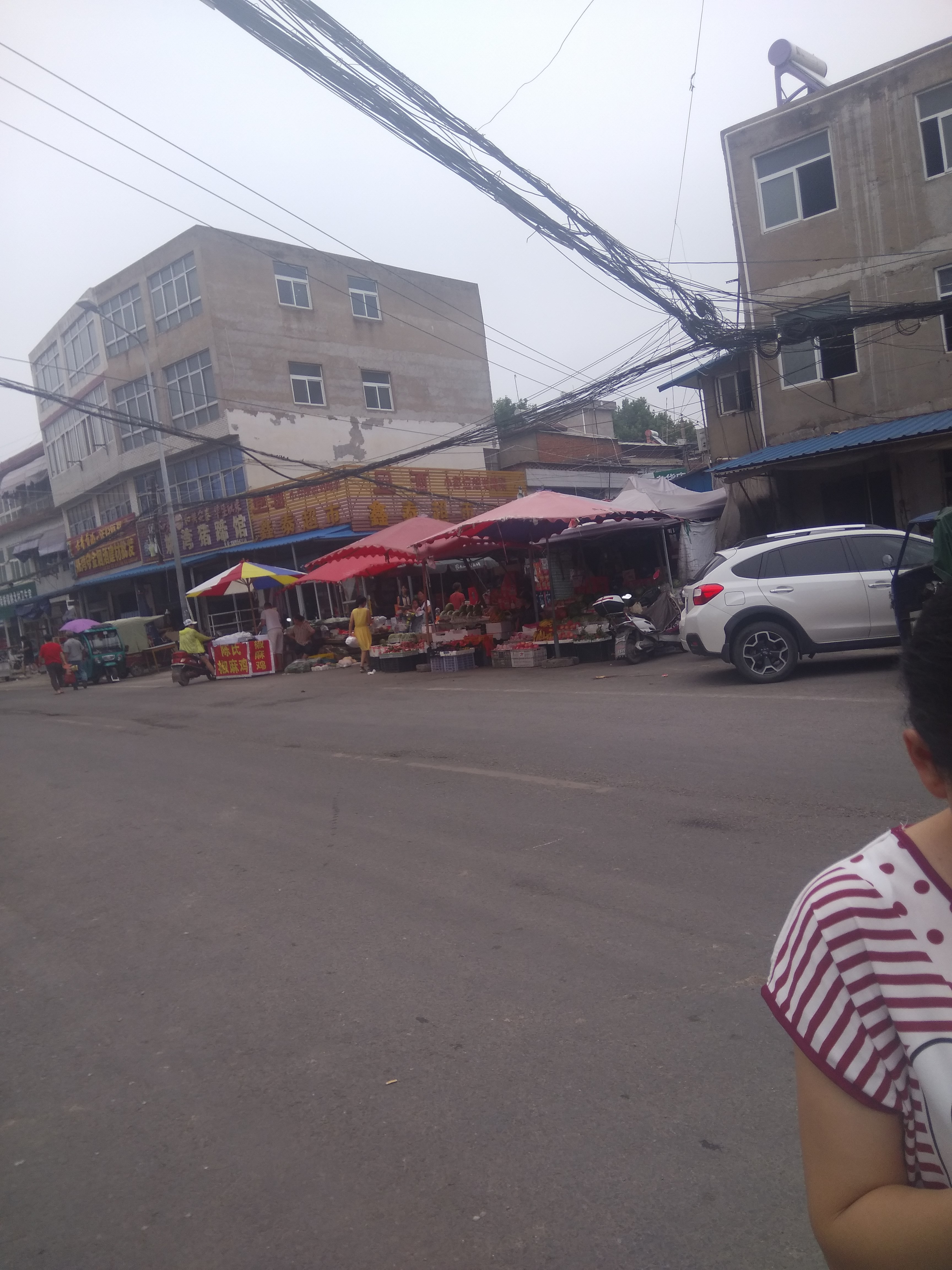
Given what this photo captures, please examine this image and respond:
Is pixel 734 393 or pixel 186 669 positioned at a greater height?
pixel 734 393

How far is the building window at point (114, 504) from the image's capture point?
3891 centimetres

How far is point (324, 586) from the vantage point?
95.5 ft

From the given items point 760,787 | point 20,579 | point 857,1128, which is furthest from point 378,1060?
point 20,579

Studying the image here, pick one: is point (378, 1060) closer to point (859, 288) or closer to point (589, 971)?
point (589, 971)

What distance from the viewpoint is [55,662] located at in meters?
26.4

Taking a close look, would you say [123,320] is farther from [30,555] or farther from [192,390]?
[30,555]

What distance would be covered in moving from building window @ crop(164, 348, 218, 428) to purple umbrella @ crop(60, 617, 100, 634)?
832 cm

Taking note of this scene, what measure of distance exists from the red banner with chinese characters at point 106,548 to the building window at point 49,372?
24.4 ft

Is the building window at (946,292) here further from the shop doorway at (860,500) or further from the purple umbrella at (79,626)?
the purple umbrella at (79,626)

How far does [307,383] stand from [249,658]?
51.0 ft

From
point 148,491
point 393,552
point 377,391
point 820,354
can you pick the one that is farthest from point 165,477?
point 820,354

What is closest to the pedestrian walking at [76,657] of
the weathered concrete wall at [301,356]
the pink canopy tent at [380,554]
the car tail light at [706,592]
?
the weathered concrete wall at [301,356]

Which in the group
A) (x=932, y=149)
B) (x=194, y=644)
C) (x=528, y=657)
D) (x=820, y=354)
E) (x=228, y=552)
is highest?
(x=932, y=149)

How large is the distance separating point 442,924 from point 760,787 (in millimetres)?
2869
